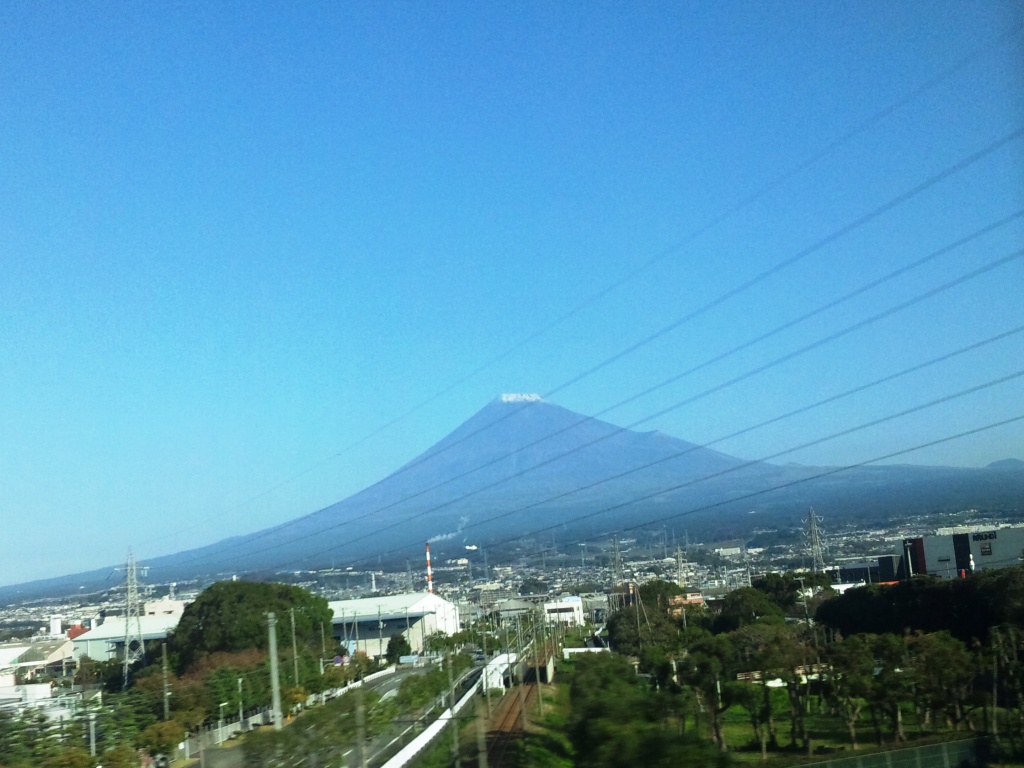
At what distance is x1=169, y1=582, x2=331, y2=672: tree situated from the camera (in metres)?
22.7

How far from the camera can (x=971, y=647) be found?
41.3 ft

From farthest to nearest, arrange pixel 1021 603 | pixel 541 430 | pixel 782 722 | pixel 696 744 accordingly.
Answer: pixel 541 430 → pixel 1021 603 → pixel 782 722 → pixel 696 744

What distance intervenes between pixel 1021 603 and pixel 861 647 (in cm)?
297

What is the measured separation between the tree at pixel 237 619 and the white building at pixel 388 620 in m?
6.21

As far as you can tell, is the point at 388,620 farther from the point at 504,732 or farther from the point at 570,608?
the point at 504,732

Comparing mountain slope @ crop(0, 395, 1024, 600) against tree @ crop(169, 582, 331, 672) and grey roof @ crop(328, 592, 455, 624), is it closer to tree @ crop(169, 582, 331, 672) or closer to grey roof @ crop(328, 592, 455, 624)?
grey roof @ crop(328, 592, 455, 624)

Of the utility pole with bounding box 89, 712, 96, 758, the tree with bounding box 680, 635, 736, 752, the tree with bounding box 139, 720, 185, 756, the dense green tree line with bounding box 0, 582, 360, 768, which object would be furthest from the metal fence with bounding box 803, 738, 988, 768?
the tree with bounding box 139, 720, 185, 756

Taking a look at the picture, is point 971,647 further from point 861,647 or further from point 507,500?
point 507,500

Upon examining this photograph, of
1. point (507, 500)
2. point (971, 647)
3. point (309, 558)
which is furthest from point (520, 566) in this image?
point (971, 647)

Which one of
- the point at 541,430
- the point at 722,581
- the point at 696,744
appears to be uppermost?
the point at 541,430

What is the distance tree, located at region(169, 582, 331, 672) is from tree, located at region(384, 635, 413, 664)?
170 inches

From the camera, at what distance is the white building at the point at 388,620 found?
31828 millimetres

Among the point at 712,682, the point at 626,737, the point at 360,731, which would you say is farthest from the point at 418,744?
the point at 626,737

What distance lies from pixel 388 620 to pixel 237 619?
11.0 meters
